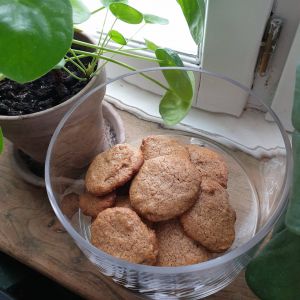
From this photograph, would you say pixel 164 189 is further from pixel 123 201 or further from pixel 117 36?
pixel 117 36

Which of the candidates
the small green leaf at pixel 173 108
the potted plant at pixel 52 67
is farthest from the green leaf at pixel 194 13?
the small green leaf at pixel 173 108

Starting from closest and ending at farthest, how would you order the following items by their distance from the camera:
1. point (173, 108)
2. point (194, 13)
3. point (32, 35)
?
point (32, 35) → point (194, 13) → point (173, 108)

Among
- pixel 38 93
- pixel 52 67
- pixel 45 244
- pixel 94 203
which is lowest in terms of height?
pixel 45 244

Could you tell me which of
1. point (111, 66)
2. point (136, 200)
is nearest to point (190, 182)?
point (136, 200)

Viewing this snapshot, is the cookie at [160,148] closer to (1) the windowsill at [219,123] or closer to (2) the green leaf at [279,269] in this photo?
(1) the windowsill at [219,123]

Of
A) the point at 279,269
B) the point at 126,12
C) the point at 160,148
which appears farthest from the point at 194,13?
the point at 279,269

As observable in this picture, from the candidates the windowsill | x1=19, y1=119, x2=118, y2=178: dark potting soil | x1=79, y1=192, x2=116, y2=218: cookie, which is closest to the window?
the windowsill
